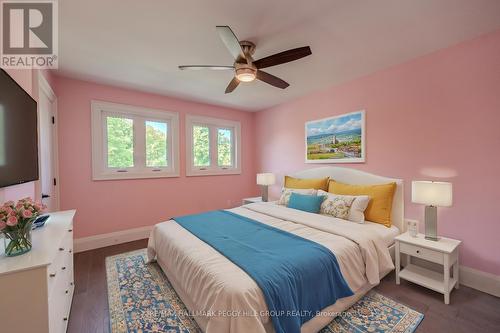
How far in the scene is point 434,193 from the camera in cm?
207

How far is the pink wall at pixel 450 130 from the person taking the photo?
6.75 ft

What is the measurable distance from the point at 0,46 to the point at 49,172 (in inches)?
67.5

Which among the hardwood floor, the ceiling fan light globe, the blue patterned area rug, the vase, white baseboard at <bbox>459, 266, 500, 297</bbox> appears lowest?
the hardwood floor

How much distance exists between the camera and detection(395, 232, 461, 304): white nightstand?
74.8 inches

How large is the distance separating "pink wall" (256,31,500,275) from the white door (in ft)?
13.0

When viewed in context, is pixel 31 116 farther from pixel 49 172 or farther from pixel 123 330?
pixel 123 330

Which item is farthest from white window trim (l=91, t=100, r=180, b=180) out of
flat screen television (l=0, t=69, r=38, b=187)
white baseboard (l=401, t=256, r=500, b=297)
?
white baseboard (l=401, t=256, r=500, b=297)

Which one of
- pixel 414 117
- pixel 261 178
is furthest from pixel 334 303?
pixel 261 178

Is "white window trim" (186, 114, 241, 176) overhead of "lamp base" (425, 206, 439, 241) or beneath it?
overhead

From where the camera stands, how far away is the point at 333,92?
3391mm

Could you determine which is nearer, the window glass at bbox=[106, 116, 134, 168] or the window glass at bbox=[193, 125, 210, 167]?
the window glass at bbox=[106, 116, 134, 168]

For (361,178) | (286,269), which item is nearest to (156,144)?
(286,269)

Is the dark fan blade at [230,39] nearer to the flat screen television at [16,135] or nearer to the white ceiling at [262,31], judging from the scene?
the white ceiling at [262,31]

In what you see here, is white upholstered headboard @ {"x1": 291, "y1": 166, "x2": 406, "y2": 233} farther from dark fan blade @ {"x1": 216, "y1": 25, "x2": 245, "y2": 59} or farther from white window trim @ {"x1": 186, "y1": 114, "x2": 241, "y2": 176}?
dark fan blade @ {"x1": 216, "y1": 25, "x2": 245, "y2": 59}
